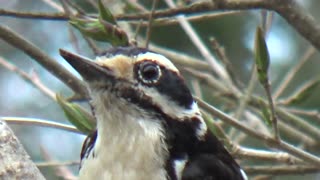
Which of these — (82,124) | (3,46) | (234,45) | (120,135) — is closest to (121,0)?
(82,124)

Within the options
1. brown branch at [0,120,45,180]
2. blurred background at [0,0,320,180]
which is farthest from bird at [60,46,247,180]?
blurred background at [0,0,320,180]

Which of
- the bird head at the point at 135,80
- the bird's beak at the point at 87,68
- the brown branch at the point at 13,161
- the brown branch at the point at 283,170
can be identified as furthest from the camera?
the brown branch at the point at 283,170

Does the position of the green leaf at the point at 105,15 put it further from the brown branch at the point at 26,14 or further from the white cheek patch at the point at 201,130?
the white cheek patch at the point at 201,130

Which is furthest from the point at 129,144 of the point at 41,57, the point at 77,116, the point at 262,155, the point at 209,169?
the point at 262,155

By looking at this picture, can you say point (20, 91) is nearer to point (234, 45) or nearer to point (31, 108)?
point (31, 108)

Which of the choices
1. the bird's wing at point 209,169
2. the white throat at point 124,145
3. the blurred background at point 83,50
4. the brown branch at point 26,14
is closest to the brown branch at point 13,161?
the white throat at point 124,145

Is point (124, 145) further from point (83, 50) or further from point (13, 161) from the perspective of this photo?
point (83, 50)
